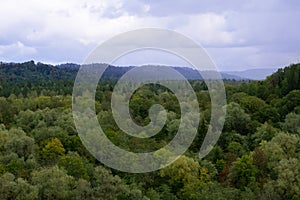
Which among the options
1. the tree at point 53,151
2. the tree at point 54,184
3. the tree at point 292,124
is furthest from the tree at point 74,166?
the tree at point 292,124

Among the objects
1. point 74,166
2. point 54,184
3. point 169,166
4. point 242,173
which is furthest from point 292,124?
point 54,184

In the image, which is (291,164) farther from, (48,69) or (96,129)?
(48,69)

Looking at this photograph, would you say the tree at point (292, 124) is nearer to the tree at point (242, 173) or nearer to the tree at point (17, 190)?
the tree at point (242, 173)

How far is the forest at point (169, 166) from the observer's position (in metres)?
29.3

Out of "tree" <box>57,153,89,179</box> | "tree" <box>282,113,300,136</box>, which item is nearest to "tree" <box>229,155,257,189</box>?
"tree" <box>57,153,89,179</box>

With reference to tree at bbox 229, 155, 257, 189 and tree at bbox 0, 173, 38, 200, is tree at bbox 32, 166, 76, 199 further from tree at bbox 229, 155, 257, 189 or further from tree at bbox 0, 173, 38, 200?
tree at bbox 229, 155, 257, 189

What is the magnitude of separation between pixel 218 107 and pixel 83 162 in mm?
21469

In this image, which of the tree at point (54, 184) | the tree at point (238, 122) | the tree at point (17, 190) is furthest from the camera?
the tree at point (238, 122)

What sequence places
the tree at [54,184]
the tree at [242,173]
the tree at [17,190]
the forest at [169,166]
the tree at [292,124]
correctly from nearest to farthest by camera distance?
1. the tree at [17,190]
2. the tree at [54,184]
3. the forest at [169,166]
4. the tree at [242,173]
5. the tree at [292,124]

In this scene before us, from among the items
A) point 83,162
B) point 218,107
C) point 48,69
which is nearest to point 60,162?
point 83,162

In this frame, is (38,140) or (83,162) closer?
(83,162)

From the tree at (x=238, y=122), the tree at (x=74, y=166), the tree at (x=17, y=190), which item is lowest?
the tree at (x=17, y=190)

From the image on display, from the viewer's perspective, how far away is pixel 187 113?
47875mm

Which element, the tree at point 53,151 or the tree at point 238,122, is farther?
the tree at point 238,122
